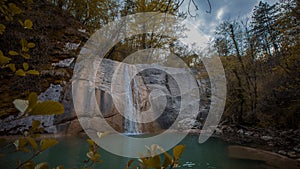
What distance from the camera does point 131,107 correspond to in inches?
336

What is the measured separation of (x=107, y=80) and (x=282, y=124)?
7.54 metres

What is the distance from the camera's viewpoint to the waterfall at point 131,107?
8.06m

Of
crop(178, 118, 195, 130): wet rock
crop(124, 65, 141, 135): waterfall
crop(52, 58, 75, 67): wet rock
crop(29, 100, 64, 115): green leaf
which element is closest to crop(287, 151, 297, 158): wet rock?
crop(124, 65, 141, 135): waterfall

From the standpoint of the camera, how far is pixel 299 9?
4.85 meters

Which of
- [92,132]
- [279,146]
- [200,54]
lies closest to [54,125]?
[92,132]

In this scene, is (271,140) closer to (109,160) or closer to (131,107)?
(131,107)

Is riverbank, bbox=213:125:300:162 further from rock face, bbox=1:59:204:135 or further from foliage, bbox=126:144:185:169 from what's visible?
foliage, bbox=126:144:185:169

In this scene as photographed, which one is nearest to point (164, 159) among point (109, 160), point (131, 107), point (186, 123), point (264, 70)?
point (109, 160)

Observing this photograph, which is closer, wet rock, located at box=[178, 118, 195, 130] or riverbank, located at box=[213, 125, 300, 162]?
riverbank, located at box=[213, 125, 300, 162]

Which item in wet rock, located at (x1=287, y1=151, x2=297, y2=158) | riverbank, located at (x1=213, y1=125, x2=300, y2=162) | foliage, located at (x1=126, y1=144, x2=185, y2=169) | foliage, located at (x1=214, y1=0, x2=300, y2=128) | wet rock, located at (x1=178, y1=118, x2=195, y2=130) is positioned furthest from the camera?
wet rock, located at (x1=178, y1=118, x2=195, y2=130)

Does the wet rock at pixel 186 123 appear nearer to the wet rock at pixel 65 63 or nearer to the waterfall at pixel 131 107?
the waterfall at pixel 131 107

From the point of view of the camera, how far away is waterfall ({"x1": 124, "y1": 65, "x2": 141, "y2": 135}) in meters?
8.06

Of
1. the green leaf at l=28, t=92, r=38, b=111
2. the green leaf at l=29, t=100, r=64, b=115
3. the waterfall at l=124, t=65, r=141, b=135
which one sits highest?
the green leaf at l=28, t=92, r=38, b=111

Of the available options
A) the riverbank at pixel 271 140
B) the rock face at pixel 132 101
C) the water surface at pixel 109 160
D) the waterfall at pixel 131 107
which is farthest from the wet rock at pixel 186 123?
the water surface at pixel 109 160
